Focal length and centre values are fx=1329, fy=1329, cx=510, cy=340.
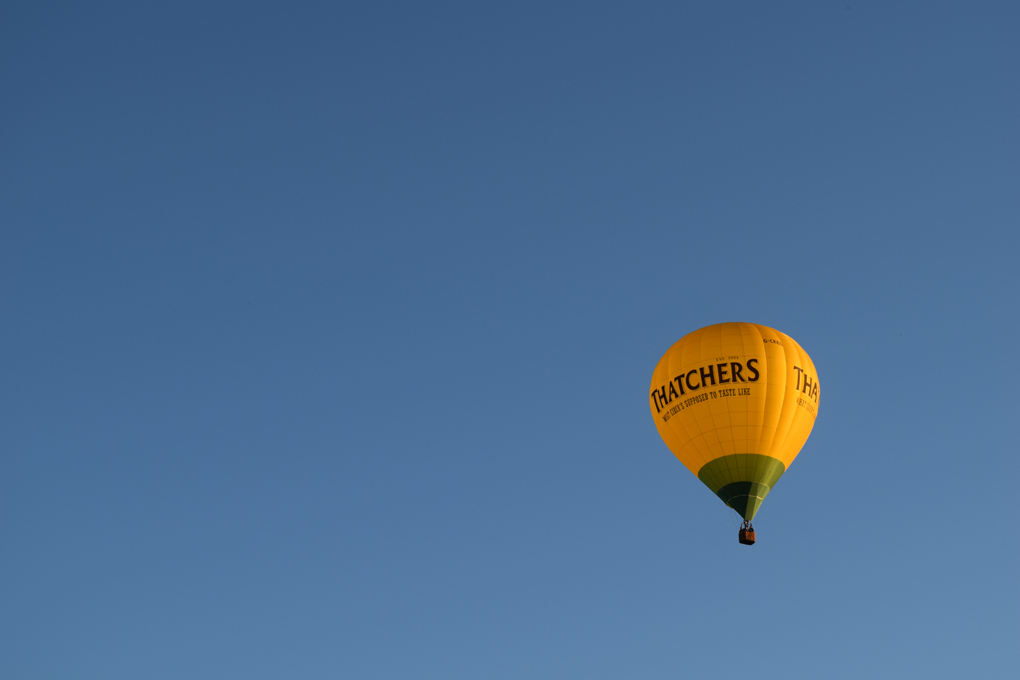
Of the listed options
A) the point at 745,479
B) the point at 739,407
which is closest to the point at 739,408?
the point at 739,407

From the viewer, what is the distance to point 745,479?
41906 mm

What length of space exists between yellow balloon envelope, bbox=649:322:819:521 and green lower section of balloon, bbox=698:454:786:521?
3cm

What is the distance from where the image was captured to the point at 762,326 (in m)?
44.4

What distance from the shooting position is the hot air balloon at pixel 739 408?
4194 centimetres

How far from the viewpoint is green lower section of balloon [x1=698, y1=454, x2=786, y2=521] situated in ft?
137

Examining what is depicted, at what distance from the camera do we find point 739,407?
42.1 meters

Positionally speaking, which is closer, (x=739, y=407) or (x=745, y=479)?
(x=745, y=479)

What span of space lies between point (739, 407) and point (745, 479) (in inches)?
89.5

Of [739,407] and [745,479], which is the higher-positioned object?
[739,407]

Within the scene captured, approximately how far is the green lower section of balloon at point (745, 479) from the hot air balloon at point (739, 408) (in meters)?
0.03

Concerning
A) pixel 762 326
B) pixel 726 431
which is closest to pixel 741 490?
pixel 726 431

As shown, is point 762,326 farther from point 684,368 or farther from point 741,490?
point 741,490

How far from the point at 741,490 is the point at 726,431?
1.91m

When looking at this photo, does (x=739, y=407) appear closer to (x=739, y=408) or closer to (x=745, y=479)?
(x=739, y=408)
